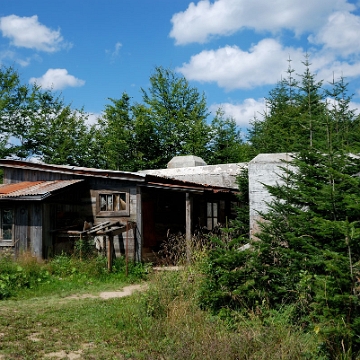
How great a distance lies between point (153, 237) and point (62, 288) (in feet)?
15.0

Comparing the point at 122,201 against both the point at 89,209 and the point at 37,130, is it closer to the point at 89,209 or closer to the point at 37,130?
the point at 89,209

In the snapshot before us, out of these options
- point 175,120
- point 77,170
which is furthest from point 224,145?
point 77,170

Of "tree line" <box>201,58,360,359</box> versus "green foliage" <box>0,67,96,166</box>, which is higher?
"green foliage" <box>0,67,96,166</box>

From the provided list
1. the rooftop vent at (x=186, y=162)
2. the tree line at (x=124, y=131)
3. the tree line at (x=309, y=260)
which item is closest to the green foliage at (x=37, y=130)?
the tree line at (x=124, y=131)

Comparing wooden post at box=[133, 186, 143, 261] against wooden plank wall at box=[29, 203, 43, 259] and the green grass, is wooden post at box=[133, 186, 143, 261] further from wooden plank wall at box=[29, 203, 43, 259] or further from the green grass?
the green grass

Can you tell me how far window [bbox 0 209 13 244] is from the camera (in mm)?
14109

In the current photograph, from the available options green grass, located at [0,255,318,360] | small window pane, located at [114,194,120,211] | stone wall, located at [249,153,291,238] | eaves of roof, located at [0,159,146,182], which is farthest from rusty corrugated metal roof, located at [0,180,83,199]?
stone wall, located at [249,153,291,238]

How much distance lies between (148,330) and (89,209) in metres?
8.67

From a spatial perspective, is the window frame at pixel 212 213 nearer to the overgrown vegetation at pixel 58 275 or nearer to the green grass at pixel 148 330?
the overgrown vegetation at pixel 58 275

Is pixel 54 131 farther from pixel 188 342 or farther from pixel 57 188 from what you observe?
pixel 188 342

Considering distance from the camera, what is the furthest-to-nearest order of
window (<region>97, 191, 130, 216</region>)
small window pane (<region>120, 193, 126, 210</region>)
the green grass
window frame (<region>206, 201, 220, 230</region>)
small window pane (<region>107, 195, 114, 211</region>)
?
window frame (<region>206, 201, 220, 230</region>), small window pane (<region>107, 195, 114, 211</region>), small window pane (<region>120, 193, 126, 210</region>), window (<region>97, 191, 130, 216</region>), the green grass

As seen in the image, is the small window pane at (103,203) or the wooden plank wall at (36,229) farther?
the small window pane at (103,203)

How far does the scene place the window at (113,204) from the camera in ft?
Answer: 46.3

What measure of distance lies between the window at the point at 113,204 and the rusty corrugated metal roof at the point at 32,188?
0.99 m
